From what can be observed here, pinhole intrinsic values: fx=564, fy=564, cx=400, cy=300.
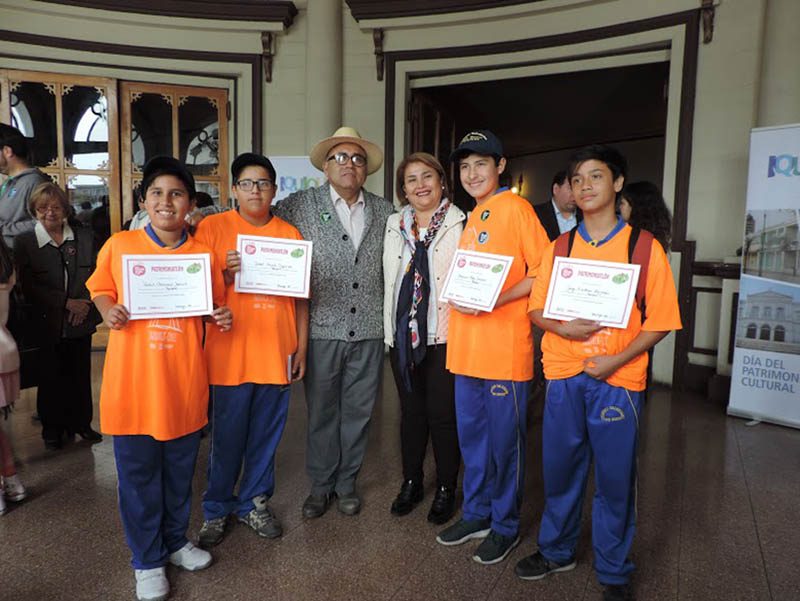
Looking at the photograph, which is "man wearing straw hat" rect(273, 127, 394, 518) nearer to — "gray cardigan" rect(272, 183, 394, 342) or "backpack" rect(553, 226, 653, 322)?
"gray cardigan" rect(272, 183, 394, 342)

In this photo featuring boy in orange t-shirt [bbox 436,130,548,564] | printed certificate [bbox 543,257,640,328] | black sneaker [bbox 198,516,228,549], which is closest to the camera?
printed certificate [bbox 543,257,640,328]

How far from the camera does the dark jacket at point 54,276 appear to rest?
311 centimetres

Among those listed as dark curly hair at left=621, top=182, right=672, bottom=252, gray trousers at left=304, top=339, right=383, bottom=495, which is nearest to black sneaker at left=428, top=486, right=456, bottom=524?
gray trousers at left=304, top=339, right=383, bottom=495

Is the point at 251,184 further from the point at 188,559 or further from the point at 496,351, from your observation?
the point at 188,559

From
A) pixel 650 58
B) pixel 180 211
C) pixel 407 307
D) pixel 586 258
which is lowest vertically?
pixel 407 307

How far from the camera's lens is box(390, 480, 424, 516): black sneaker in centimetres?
252

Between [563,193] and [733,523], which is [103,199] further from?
[733,523]

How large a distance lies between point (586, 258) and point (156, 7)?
536cm

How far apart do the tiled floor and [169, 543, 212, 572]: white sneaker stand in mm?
31

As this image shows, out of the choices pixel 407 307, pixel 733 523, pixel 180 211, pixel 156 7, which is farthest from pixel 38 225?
pixel 733 523

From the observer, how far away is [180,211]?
1.89m

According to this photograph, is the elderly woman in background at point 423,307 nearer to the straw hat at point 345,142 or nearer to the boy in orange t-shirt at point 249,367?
the straw hat at point 345,142

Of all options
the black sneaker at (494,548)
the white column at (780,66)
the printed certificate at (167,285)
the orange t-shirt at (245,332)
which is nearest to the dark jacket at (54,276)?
the orange t-shirt at (245,332)

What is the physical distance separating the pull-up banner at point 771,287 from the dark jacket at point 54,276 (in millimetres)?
4296
